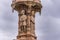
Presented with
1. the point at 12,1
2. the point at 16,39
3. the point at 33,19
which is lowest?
the point at 16,39

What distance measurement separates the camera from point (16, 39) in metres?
15.8

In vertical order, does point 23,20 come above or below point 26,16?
below

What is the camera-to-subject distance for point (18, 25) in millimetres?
16266

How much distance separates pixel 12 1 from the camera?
54.3 feet

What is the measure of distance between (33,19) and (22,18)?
71cm

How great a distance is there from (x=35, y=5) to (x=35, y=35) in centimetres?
178

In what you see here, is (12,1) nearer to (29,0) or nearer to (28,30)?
(29,0)

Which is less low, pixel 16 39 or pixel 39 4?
pixel 39 4

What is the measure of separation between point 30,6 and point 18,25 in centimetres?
134

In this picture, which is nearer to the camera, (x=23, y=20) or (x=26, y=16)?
(x=23, y=20)

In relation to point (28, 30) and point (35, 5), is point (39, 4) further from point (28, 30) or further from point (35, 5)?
point (28, 30)

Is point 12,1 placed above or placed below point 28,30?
above

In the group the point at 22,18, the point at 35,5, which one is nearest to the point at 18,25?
the point at 22,18

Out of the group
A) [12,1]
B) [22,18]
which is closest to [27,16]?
[22,18]
